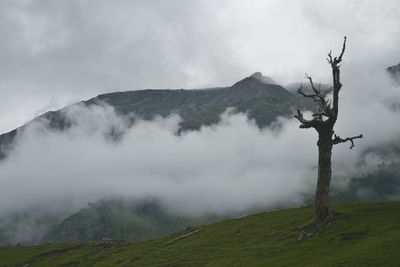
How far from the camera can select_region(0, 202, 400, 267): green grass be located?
5025cm

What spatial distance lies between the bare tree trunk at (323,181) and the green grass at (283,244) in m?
2.19

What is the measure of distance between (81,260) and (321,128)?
72042 mm

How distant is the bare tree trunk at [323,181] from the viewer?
69062mm

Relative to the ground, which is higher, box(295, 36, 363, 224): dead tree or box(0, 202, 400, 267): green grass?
box(295, 36, 363, 224): dead tree

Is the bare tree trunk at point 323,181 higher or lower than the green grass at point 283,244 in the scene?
higher

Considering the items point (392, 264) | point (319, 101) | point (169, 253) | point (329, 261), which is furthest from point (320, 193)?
point (169, 253)

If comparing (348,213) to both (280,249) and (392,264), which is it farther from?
(392,264)

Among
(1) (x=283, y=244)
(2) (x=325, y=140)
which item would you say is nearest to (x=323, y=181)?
(2) (x=325, y=140)

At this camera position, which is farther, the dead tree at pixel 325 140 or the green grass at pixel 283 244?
the dead tree at pixel 325 140

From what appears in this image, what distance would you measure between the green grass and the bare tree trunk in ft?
7.19

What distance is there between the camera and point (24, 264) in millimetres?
150625

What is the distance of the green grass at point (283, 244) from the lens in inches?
1978

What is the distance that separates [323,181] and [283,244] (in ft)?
32.7

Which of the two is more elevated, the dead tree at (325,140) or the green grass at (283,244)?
the dead tree at (325,140)
